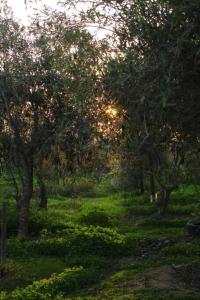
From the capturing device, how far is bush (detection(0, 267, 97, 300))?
48.6 ft

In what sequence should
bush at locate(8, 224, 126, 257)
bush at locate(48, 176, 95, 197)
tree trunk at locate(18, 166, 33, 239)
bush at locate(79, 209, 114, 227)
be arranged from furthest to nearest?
1. bush at locate(48, 176, 95, 197)
2. bush at locate(79, 209, 114, 227)
3. tree trunk at locate(18, 166, 33, 239)
4. bush at locate(8, 224, 126, 257)

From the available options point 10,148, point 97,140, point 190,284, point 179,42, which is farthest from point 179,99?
point 10,148

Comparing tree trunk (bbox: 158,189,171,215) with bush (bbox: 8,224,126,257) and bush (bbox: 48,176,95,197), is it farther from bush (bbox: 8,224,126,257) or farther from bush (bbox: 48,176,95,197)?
bush (bbox: 48,176,95,197)

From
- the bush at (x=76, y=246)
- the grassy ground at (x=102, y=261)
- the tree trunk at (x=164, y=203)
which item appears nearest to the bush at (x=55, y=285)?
the grassy ground at (x=102, y=261)

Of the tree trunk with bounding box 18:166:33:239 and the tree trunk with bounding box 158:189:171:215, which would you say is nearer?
the tree trunk with bounding box 18:166:33:239

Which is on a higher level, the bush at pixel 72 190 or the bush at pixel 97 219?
the bush at pixel 72 190

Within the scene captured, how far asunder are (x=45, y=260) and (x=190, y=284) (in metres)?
6.58

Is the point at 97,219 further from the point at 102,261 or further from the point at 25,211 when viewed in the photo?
the point at 102,261

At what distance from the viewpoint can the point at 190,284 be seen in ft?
52.9

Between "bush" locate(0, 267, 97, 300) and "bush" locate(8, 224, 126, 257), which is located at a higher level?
"bush" locate(8, 224, 126, 257)

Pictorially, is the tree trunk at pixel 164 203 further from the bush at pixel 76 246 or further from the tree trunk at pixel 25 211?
the bush at pixel 76 246

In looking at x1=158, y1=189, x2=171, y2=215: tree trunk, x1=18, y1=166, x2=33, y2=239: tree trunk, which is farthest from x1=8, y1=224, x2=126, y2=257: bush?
x1=158, y1=189, x2=171, y2=215: tree trunk

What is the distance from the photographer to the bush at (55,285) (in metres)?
14.8

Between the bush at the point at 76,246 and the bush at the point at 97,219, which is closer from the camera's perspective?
the bush at the point at 76,246
